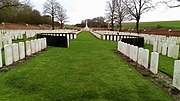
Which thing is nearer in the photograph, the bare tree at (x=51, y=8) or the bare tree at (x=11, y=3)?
the bare tree at (x=11, y=3)

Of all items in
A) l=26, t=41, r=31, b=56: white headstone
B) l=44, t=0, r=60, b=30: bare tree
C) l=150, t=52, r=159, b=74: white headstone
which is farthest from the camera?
l=44, t=0, r=60, b=30: bare tree

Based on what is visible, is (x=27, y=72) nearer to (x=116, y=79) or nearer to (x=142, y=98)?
(x=116, y=79)

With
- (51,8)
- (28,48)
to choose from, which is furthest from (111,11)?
(28,48)

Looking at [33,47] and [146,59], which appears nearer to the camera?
[146,59]

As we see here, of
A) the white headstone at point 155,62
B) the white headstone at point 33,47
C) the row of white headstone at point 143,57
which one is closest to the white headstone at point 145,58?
the row of white headstone at point 143,57

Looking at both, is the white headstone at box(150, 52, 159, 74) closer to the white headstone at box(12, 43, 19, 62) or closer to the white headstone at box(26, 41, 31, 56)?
the white headstone at box(12, 43, 19, 62)

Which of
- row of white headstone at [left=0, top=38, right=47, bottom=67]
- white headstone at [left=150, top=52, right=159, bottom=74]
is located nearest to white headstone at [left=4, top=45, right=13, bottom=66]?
row of white headstone at [left=0, top=38, right=47, bottom=67]

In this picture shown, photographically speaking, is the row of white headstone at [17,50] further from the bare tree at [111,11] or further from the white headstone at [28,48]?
the bare tree at [111,11]

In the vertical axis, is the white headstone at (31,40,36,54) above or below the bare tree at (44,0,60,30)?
below

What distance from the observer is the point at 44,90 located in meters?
4.86

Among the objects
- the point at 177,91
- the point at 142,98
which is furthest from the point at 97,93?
the point at 177,91

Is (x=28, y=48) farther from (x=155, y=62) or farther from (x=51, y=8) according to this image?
(x=51, y=8)

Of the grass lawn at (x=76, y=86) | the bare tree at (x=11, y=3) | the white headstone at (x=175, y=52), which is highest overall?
the bare tree at (x=11, y=3)

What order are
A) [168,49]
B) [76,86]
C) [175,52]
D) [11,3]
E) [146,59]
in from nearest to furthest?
[76,86] → [146,59] → [175,52] → [168,49] → [11,3]
